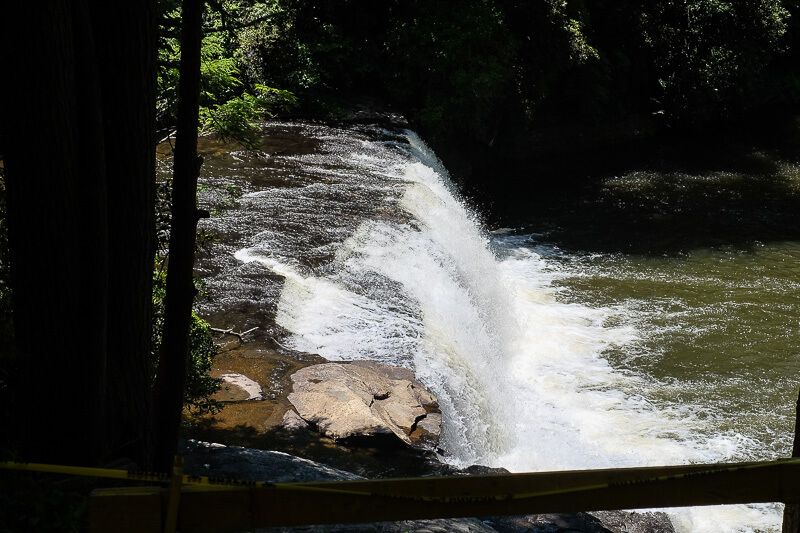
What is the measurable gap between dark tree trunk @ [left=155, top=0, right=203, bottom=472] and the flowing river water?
294 cm

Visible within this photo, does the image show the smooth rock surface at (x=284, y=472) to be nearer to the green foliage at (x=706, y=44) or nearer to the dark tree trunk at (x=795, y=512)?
the dark tree trunk at (x=795, y=512)

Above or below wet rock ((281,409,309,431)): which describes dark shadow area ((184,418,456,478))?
below

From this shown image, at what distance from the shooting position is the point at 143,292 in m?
3.97

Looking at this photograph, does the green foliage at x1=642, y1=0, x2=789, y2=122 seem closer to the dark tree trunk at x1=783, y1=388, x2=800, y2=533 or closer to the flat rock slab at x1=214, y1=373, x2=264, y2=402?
the flat rock slab at x1=214, y1=373, x2=264, y2=402

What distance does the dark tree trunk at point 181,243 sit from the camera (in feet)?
13.0

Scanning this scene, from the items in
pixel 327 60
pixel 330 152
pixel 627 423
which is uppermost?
pixel 327 60

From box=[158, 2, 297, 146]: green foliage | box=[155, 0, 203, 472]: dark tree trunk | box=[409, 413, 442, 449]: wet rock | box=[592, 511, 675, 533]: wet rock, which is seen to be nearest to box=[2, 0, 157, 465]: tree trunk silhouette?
box=[155, 0, 203, 472]: dark tree trunk

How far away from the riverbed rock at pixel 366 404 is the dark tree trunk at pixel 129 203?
2.70 m

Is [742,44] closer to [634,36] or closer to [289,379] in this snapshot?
[634,36]

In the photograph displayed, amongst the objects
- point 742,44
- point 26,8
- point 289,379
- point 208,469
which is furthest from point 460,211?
point 742,44

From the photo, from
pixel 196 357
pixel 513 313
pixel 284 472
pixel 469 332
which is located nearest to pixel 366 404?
pixel 196 357

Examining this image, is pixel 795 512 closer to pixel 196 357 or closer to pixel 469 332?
pixel 196 357

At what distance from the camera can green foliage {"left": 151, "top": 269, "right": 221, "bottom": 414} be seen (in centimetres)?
589

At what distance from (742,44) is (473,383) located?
1647 centimetres
